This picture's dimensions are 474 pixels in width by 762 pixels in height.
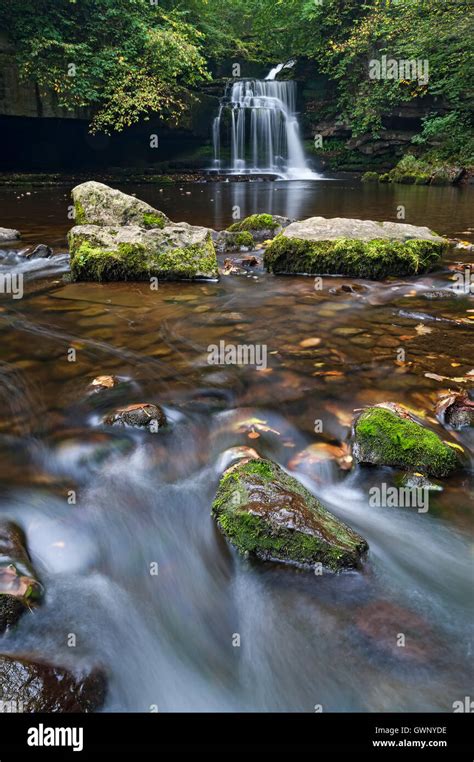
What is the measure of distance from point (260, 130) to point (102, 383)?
27979mm

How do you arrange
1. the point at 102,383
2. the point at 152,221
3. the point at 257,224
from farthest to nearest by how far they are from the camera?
1. the point at 257,224
2. the point at 152,221
3. the point at 102,383

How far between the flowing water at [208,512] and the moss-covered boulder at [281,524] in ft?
0.28

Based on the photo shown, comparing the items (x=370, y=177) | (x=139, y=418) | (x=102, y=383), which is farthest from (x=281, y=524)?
(x=370, y=177)

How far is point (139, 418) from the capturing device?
11.8ft

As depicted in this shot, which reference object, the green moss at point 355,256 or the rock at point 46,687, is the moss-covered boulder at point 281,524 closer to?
the rock at point 46,687

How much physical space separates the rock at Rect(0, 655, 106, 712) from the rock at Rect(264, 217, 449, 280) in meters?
6.42

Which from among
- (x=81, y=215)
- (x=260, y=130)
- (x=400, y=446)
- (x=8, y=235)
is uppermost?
(x=260, y=130)

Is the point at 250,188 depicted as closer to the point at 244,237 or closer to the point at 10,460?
the point at 244,237

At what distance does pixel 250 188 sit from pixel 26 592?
20559mm

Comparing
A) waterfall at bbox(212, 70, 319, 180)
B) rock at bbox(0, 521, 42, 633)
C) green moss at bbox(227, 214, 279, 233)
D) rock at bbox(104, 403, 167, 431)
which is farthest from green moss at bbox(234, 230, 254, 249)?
waterfall at bbox(212, 70, 319, 180)

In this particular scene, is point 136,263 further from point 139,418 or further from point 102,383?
point 139,418

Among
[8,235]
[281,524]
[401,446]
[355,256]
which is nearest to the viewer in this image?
[281,524]

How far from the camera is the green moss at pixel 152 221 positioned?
314 inches

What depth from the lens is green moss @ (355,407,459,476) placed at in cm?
307
